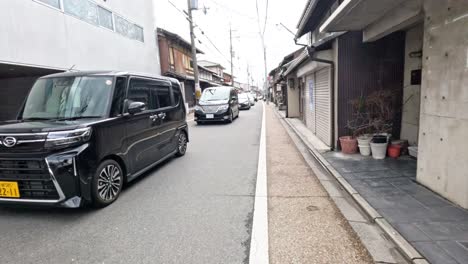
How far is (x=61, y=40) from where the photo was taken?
1055cm

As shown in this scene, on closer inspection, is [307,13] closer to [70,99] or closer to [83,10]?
[70,99]

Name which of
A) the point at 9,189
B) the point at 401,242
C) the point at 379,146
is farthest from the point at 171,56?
the point at 401,242

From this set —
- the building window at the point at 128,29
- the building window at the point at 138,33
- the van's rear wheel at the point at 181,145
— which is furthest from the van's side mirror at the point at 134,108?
the building window at the point at 138,33

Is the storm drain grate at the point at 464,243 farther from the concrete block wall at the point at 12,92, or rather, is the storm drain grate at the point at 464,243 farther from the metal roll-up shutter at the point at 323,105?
the concrete block wall at the point at 12,92

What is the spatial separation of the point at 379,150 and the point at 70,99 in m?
5.73

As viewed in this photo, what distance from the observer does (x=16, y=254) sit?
8.55 feet

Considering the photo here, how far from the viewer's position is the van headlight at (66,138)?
311cm

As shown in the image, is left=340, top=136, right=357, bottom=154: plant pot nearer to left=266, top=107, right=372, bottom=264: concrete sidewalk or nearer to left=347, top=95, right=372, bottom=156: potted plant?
left=347, top=95, right=372, bottom=156: potted plant

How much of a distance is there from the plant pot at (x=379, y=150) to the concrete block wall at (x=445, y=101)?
1.50 metres

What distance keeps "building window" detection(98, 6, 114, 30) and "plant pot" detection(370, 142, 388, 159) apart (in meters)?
13.6

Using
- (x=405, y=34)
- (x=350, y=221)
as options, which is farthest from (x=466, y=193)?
(x=405, y=34)

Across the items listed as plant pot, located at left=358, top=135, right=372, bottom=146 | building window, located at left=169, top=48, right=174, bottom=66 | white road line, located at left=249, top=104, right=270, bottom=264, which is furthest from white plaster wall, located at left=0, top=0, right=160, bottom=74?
plant pot, located at left=358, top=135, right=372, bottom=146

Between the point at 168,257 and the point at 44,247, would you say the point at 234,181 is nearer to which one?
the point at 168,257

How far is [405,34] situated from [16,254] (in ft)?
24.9
